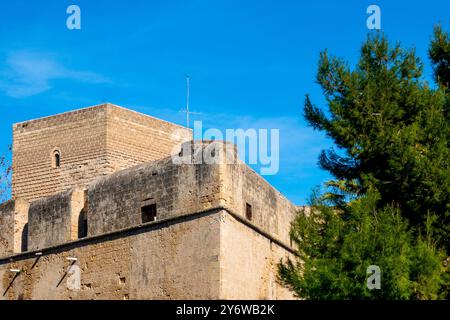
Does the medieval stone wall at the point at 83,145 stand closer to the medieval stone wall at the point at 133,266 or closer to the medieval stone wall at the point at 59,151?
the medieval stone wall at the point at 59,151

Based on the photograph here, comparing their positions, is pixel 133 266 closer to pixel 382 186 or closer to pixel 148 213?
pixel 148 213

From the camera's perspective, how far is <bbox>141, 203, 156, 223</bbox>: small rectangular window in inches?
770

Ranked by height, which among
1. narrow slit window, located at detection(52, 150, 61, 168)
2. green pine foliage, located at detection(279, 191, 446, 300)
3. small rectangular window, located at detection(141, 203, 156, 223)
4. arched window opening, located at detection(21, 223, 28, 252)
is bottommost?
green pine foliage, located at detection(279, 191, 446, 300)

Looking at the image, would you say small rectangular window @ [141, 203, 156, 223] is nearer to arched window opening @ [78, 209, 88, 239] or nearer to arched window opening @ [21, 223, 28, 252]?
arched window opening @ [78, 209, 88, 239]

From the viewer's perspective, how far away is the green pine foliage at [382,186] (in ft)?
55.1

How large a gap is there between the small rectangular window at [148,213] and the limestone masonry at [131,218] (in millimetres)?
28

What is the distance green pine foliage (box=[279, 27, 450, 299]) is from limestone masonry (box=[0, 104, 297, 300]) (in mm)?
1475

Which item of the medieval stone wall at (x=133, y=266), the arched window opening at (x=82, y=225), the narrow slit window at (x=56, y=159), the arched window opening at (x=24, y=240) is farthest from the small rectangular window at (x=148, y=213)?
the narrow slit window at (x=56, y=159)

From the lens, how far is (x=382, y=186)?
18359 millimetres

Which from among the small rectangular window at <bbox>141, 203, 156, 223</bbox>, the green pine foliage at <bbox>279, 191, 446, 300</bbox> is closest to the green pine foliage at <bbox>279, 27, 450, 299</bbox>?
the green pine foliage at <bbox>279, 191, 446, 300</bbox>

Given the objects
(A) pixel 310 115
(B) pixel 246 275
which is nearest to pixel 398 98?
(A) pixel 310 115

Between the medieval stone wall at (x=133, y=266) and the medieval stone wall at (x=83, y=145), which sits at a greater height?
the medieval stone wall at (x=83, y=145)

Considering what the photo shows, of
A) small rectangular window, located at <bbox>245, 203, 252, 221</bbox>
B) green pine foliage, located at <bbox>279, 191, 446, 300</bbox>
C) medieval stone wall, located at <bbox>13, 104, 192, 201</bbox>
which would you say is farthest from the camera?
medieval stone wall, located at <bbox>13, 104, 192, 201</bbox>

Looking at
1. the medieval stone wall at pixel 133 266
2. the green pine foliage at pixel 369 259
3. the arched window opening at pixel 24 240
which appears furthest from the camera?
the arched window opening at pixel 24 240
